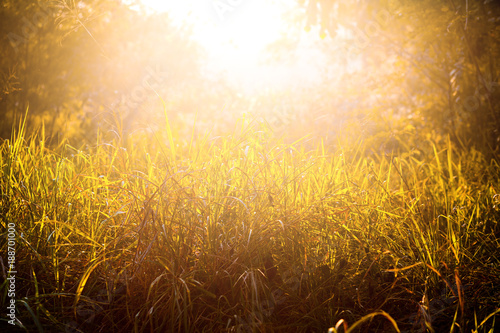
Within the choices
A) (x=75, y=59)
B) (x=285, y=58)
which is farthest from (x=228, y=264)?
(x=285, y=58)

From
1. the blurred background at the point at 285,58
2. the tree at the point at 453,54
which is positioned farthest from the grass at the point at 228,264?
the tree at the point at 453,54

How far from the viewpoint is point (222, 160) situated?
1959 millimetres

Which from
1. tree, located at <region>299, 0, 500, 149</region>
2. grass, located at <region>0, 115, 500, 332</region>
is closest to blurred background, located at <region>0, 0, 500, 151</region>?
tree, located at <region>299, 0, 500, 149</region>

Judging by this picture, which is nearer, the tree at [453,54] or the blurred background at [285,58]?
the blurred background at [285,58]

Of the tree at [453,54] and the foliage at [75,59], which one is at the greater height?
the foliage at [75,59]

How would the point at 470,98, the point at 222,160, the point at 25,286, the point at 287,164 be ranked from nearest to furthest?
1. the point at 25,286
2. the point at 222,160
3. the point at 287,164
4. the point at 470,98

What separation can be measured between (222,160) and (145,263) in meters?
0.70

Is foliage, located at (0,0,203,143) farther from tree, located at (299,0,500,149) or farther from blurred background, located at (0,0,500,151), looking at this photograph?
tree, located at (299,0,500,149)

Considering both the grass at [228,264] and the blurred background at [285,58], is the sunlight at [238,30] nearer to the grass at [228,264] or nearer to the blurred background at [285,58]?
the blurred background at [285,58]

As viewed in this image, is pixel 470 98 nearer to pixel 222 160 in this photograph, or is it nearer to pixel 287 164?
pixel 287 164

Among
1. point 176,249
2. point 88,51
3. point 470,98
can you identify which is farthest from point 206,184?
→ point 88,51

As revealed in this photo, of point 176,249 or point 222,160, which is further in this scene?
point 222,160

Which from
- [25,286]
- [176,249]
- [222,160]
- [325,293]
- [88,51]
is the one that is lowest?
[325,293]

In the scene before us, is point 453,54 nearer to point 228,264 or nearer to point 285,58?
point 228,264
